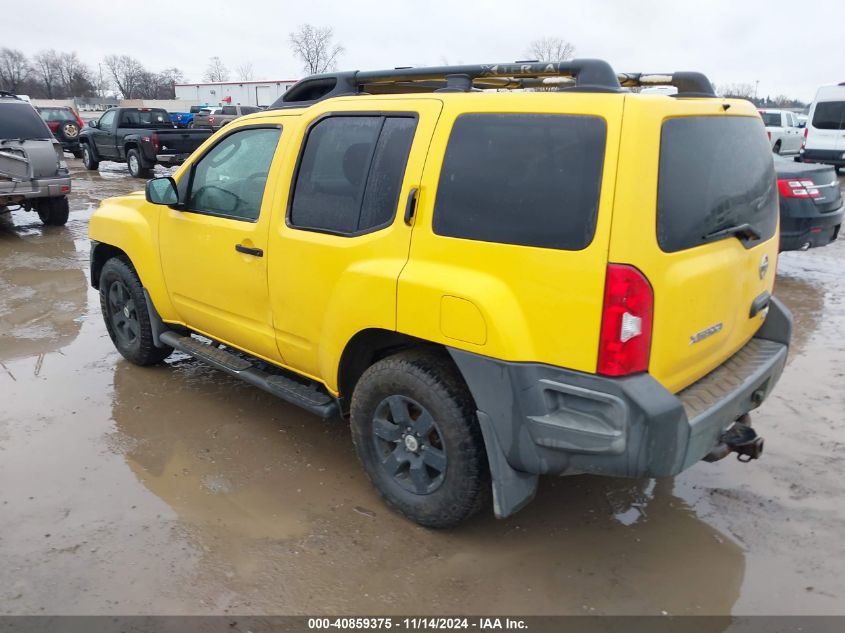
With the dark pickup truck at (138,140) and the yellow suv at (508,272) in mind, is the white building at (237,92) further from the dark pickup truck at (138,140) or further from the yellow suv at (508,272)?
the yellow suv at (508,272)

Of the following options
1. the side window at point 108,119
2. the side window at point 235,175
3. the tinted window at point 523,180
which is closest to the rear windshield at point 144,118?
the side window at point 108,119

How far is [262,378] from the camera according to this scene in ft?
12.2

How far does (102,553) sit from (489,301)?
204 centimetres

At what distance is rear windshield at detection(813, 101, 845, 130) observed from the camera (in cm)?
1698

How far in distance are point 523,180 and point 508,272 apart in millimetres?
360

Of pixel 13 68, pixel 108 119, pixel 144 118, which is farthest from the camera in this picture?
pixel 13 68

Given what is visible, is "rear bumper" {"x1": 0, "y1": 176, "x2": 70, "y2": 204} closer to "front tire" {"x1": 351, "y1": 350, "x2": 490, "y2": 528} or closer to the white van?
"front tire" {"x1": 351, "y1": 350, "x2": 490, "y2": 528}

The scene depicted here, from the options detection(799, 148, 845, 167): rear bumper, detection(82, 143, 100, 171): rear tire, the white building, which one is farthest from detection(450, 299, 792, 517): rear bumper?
the white building

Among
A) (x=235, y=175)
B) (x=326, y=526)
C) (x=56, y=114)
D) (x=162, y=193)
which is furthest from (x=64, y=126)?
(x=326, y=526)

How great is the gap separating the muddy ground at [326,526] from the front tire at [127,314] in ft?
1.06

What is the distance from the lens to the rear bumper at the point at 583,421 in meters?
2.33

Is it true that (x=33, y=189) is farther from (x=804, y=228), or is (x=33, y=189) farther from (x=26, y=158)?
A: (x=804, y=228)

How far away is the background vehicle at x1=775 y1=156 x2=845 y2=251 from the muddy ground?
9.51 feet

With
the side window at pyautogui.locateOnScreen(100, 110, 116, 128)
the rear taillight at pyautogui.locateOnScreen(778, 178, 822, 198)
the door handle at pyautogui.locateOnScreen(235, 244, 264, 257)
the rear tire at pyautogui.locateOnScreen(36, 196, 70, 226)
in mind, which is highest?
the side window at pyautogui.locateOnScreen(100, 110, 116, 128)
